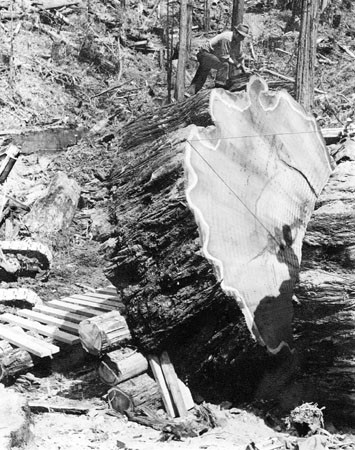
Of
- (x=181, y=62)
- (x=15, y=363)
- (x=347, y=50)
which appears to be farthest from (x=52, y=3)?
(x=15, y=363)

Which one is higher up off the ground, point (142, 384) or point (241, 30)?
point (241, 30)

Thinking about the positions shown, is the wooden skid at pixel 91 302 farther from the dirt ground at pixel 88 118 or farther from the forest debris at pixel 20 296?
the dirt ground at pixel 88 118

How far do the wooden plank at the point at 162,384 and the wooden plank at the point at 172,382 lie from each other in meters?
0.03

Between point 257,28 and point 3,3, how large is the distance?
7.96 metres

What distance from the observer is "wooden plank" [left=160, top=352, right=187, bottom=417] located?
4.91 metres

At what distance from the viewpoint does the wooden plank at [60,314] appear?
6180mm

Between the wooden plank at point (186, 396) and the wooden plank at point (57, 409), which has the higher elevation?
the wooden plank at point (186, 396)

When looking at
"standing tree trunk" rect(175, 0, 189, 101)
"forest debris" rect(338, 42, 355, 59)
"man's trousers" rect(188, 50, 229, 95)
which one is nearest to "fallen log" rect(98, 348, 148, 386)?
"man's trousers" rect(188, 50, 229, 95)

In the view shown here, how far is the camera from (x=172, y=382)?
4.96 metres

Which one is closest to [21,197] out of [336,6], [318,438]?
[318,438]

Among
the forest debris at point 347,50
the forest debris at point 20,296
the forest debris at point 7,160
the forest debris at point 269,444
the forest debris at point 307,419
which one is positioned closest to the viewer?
the forest debris at point 269,444

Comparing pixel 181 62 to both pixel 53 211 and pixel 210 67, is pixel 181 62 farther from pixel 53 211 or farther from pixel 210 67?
pixel 53 211

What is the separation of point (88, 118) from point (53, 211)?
4917 mm

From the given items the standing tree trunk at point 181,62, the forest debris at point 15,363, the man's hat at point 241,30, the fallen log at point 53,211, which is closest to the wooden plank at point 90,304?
the forest debris at point 15,363
